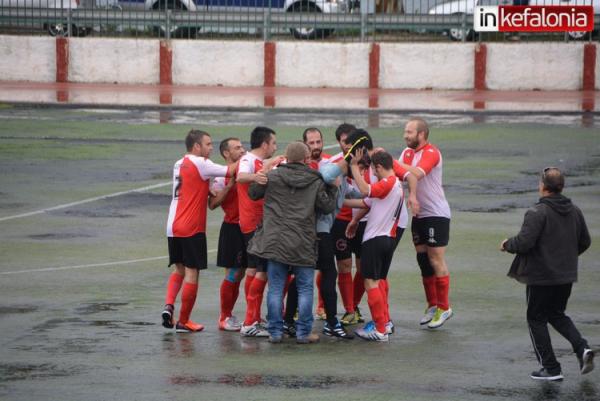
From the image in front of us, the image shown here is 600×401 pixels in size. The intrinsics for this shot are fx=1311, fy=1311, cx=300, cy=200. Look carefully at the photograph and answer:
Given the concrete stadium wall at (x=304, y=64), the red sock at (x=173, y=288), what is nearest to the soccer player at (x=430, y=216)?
the red sock at (x=173, y=288)

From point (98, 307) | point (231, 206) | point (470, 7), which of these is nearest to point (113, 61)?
point (470, 7)

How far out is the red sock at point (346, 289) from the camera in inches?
468

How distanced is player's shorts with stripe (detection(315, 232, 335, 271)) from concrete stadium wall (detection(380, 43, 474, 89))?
26186 millimetres

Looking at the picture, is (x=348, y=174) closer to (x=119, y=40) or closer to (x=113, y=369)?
(x=113, y=369)

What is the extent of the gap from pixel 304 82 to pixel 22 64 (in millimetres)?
8439

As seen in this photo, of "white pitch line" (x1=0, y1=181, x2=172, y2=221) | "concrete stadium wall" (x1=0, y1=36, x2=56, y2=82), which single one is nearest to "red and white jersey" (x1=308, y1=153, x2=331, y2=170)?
"white pitch line" (x1=0, y1=181, x2=172, y2=221)

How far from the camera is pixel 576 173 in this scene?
21.7 m

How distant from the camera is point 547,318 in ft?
32.9

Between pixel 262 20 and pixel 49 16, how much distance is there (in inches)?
253

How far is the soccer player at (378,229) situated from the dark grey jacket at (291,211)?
0.44 m

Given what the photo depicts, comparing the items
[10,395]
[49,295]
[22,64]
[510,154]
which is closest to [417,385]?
[10,395]

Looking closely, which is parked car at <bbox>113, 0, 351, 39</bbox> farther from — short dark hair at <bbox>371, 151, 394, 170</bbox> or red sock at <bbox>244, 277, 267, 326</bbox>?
red sock at <bbox>244, 277, 267, 326</bbox>

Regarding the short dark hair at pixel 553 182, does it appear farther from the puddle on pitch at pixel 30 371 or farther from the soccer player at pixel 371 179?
the puddle on pitch at pixel 30 371

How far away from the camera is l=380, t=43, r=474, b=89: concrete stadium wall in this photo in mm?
36875
